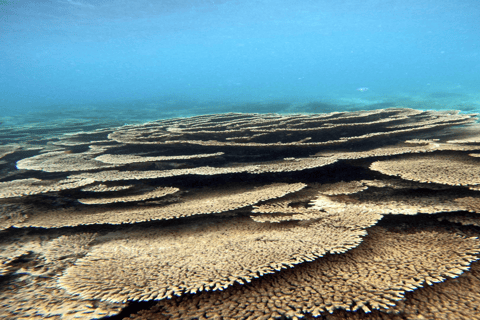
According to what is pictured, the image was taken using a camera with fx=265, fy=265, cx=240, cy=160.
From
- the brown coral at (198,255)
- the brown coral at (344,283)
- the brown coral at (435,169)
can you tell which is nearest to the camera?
the brown coral at (344,283)

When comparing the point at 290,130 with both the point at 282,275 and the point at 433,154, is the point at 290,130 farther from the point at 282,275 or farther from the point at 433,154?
the point at 282,275

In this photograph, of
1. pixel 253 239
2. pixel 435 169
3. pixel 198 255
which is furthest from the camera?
pixel 435 169

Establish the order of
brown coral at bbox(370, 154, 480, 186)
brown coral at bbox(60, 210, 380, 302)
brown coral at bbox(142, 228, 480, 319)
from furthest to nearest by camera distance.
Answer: brown coral at bbox(370, 154, 480, 186) < brown coral at bbox(60, 210, 380, 302) < brown coral at bbox(142, 228, 480, 319)

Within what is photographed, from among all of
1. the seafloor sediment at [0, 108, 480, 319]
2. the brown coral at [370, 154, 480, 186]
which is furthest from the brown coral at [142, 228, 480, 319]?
the brown coral at [370, 154, 480, 186]

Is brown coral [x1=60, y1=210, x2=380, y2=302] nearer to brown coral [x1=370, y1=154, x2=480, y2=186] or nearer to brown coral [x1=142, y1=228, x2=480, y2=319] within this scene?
brown coral [x1=142, y1=228, x2=480, y2=319]

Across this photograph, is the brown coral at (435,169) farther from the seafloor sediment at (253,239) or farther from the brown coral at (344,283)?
the brown coral at (344,283)

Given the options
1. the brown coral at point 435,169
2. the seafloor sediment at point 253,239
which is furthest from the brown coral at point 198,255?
the brown coral at point 435,169

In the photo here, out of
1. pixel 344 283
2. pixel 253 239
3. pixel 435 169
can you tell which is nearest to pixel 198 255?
pixel 253 239

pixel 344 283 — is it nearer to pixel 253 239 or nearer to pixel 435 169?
pixel 253 239
